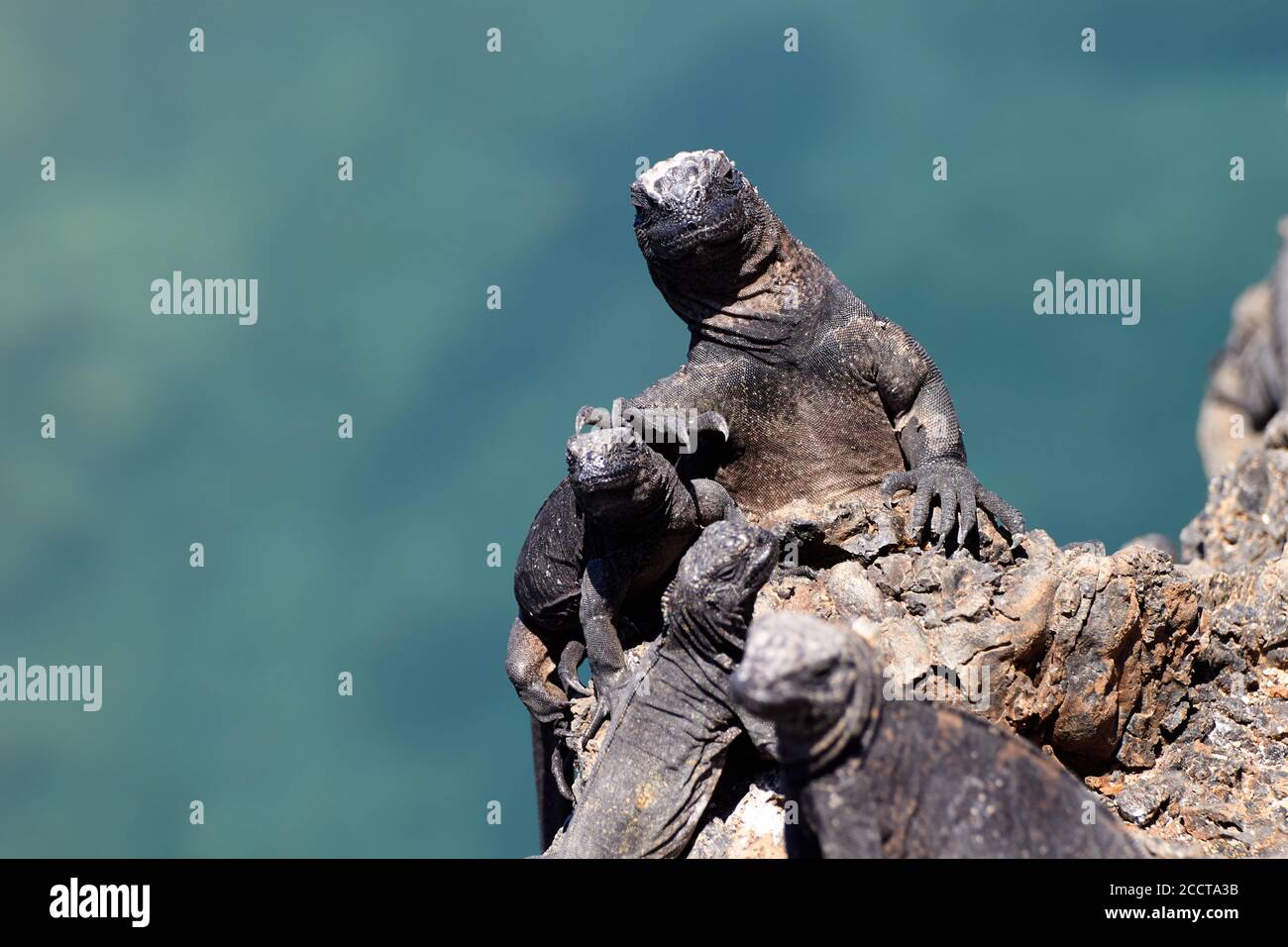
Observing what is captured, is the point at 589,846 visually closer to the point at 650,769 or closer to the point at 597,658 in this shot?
the point at 650,769

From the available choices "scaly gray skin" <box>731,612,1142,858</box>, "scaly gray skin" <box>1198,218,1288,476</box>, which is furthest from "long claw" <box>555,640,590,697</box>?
"scaly gray skin" <box>1198,218,1288,476</box>

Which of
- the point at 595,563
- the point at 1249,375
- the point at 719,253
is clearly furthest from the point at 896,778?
the point at 1249,375

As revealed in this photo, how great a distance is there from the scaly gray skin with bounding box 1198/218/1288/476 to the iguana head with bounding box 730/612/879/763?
1195 centimetres

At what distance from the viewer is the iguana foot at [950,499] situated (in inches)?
408

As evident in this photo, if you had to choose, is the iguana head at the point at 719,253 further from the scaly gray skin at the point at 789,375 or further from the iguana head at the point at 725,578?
the iguana head at the point at 725,578

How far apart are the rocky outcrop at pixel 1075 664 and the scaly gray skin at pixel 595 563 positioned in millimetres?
393

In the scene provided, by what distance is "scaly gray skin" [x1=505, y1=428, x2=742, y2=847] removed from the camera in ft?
32.1

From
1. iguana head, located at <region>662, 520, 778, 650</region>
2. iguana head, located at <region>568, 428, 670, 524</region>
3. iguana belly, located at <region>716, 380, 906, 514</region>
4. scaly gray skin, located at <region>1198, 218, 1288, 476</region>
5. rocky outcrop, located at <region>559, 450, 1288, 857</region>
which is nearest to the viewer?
iguana head, located at <region>662, 520, 778, 650</region>

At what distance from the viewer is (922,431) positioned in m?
10.9

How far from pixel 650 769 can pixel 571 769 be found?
1.53 metres

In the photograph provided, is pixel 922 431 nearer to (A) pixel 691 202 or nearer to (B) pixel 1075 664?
(B) pixel 1075 664

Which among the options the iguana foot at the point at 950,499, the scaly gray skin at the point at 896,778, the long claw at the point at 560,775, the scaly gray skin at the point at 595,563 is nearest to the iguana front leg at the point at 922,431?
the iguana foot at the point at 950,499

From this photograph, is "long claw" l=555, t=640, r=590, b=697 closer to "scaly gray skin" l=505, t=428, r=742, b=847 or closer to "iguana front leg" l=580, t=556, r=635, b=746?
"scaly gray skin" l=505, t=428, r=742, b=847

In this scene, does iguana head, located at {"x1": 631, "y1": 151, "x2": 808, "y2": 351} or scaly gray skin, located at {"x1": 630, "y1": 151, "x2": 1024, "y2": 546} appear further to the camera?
scaly gray skin, located at {"x1": 630, "y1": 151, "x2": 1024, "y2": 546}
